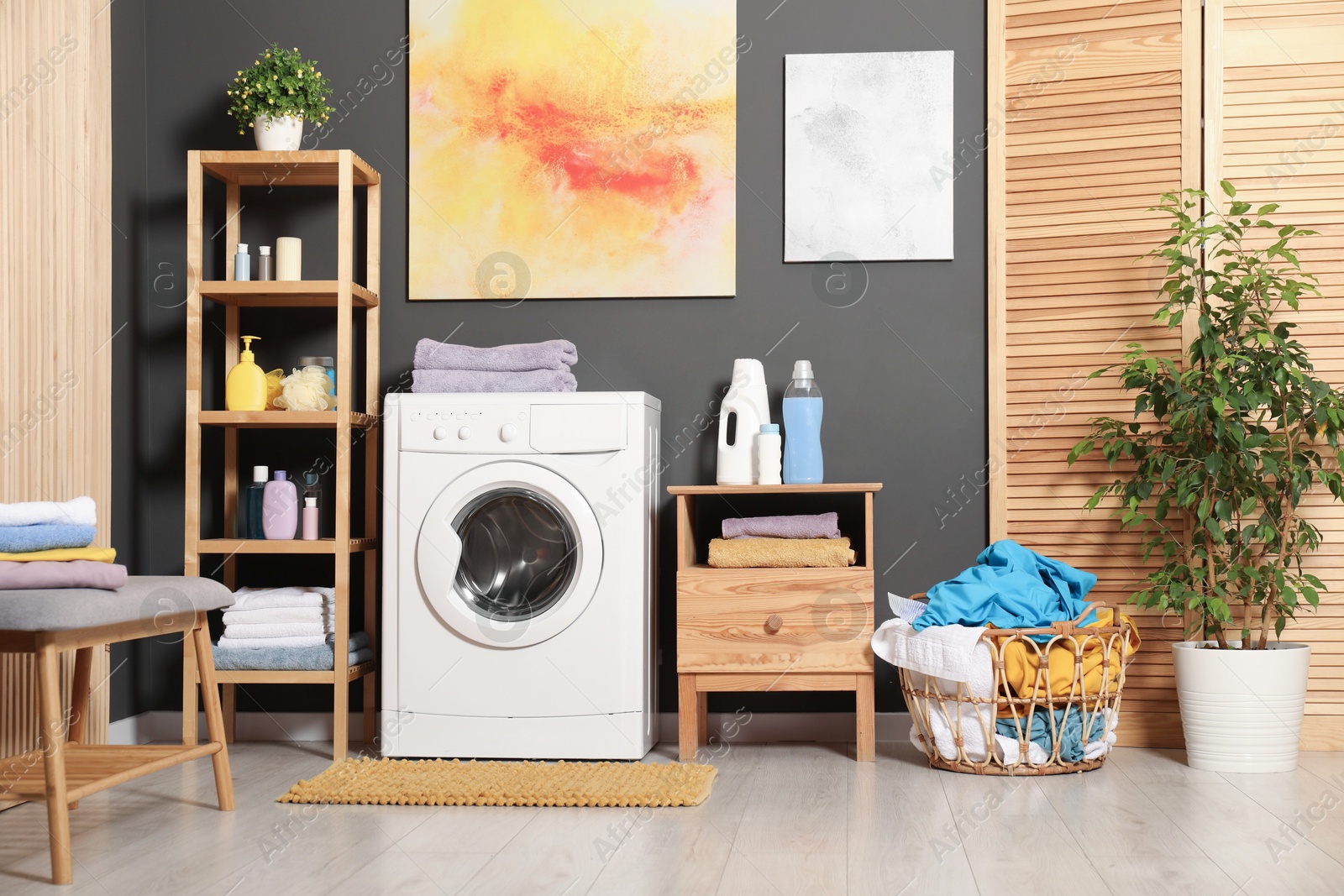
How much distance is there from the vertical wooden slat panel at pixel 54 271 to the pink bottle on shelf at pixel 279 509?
427 millimetres

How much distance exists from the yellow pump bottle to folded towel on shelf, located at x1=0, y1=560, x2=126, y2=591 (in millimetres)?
937

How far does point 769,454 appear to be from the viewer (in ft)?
9.02

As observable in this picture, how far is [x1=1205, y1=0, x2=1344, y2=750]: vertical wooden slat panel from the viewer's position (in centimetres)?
275

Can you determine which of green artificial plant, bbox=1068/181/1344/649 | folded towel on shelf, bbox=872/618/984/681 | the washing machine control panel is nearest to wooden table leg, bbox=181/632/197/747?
the washing machine control panel

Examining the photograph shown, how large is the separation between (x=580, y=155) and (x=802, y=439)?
38.8 inches

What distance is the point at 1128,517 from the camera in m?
2.66

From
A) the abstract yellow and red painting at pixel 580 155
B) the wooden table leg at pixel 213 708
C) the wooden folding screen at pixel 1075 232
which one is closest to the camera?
the wooden table leg at pixel 213 708

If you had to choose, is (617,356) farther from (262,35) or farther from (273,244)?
(262,35)

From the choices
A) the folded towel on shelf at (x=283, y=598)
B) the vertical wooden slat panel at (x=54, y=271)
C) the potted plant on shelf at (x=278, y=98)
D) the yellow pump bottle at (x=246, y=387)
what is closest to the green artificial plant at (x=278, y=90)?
the potted plant on shelf at (x=278, y=98)

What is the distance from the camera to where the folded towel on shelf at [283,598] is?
108 inches

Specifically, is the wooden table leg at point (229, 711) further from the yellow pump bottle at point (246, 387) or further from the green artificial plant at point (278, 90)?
the green artificial plant at point (278, 90)

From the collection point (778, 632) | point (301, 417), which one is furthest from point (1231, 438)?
point (301, 417)

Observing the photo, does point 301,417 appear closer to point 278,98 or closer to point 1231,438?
point 278,98

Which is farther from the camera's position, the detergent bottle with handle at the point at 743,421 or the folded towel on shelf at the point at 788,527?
the detergent bottle with handle at the point at 743,421
